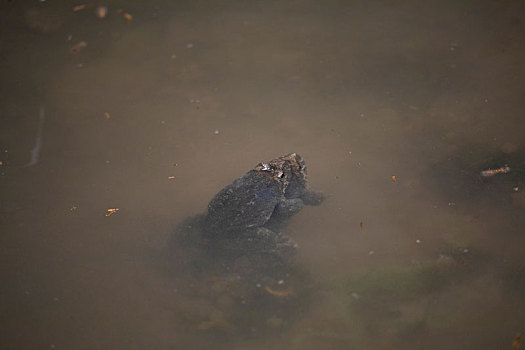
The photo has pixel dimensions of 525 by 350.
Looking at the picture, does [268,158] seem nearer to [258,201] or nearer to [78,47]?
[258,201]

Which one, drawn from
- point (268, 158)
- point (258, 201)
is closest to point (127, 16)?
point (268, 158)

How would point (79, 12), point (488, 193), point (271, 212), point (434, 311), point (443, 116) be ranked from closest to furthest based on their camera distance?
point (434, 311)
point (271, 212)
point (488, 193)
point (443, 116)
point (79, 12)

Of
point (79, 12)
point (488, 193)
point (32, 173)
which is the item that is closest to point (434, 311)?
point (488, 193)

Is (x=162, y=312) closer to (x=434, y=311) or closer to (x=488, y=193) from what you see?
(x=434, y=311)

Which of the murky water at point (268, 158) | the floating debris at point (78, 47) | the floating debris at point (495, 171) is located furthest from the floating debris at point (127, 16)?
the floating debris at point (495, 171)

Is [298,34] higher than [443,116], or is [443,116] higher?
[298,34]

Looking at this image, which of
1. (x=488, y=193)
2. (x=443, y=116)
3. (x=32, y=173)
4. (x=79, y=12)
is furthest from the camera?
(x=79, y=12)

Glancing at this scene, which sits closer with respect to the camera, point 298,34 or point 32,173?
point 32,173
